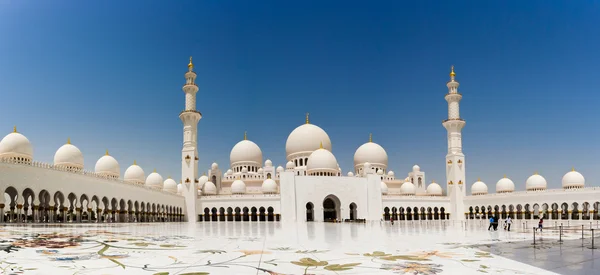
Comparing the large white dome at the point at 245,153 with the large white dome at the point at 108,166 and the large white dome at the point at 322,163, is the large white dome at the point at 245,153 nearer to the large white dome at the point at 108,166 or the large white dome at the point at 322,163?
the large white dome at the point at 322,163

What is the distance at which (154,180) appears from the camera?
146ft

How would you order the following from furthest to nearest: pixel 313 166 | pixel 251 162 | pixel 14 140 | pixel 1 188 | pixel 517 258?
1. pixel 251 162
2. pixel 313 166
3. pixel 14 140
4. pixel 1 188
5. pixel 517 258

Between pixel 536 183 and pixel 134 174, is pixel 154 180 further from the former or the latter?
pixel 536 183

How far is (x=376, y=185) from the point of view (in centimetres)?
4319

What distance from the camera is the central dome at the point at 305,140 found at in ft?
158

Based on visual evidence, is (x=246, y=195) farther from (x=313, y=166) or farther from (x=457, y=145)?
(x=457, y=145)

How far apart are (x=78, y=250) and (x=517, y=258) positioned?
6174 millimetres

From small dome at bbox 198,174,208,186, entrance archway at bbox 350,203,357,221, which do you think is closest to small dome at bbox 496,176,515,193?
entrance archway at bbox 350,203,357,221

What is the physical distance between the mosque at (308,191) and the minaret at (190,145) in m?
0.09

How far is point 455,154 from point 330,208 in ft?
43.1

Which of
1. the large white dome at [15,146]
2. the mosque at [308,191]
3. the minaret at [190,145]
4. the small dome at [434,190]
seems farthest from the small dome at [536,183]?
the large white dome at [15,146]

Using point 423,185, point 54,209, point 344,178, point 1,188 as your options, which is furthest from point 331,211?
point 1,188

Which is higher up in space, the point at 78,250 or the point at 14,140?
the point at 14,140

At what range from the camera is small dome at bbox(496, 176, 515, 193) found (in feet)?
150
